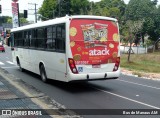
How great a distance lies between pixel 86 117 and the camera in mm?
8555

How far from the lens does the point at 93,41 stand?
1255 centimetres

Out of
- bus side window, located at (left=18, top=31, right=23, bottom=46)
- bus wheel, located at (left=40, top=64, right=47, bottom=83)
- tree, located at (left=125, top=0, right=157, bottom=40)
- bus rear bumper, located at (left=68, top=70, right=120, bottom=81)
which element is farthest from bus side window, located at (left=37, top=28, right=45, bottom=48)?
tree, located at (left=125, top=0, right=157, bottom=40)

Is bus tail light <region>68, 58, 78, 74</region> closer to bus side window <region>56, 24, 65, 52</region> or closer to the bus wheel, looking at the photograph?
bus side window <region>56, 24, 65, 52</region>

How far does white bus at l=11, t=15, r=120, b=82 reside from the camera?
1212 cm

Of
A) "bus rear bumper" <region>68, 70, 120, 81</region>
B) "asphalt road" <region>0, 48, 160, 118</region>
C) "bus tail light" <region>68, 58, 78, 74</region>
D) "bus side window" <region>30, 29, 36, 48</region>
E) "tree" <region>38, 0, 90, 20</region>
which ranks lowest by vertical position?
"asphalt road" <region>0, 48, 160, 118</region>

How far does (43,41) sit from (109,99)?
5185 millimetres

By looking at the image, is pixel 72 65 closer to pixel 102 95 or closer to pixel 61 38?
pixel 61 38

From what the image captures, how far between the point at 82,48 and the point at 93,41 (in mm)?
592

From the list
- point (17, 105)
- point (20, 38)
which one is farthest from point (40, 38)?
point (17, 105)

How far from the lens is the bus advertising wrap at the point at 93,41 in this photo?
480 inches

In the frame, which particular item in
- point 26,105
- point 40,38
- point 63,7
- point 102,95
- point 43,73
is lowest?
point 102,95

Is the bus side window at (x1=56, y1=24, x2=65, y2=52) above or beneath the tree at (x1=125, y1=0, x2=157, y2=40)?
beneath

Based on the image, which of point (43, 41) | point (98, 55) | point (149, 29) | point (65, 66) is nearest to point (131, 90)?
point (98, 55)

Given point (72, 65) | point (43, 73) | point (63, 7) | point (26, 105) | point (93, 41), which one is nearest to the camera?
point (26, 105)
